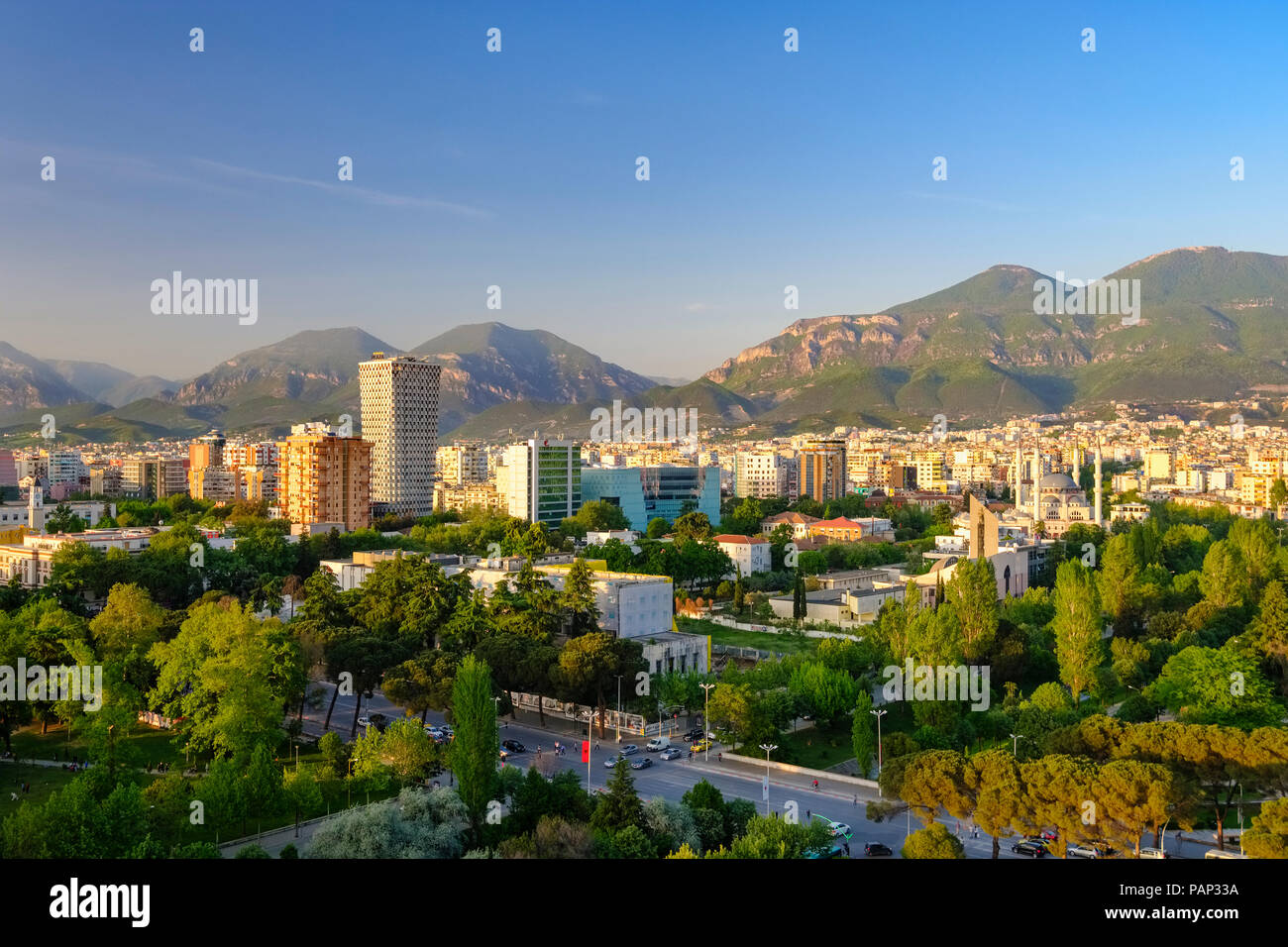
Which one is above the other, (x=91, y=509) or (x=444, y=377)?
(x=444, y=377)

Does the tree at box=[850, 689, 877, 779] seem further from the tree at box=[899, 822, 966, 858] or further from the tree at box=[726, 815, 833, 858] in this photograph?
the tree at box=[899, 822, 966, 858]

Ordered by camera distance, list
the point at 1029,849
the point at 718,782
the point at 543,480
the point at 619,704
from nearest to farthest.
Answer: the point at 1029,849
the point at 718,782
the point at 619,704
the point at 543,480

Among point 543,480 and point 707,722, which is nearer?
point 707,722

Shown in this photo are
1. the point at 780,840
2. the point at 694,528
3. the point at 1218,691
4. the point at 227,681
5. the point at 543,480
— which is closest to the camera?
the point at 780,840

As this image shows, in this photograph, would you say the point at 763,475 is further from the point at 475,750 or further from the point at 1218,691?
the point at 475,750

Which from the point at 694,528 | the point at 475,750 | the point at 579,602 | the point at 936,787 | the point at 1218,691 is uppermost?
the point at 694,528

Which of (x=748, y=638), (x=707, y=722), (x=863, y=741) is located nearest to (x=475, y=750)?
(x=707, y=722)

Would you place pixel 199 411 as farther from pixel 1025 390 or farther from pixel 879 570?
pixel 879 570

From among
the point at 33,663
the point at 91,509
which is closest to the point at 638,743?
the point at 33,663

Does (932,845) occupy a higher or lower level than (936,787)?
lower
